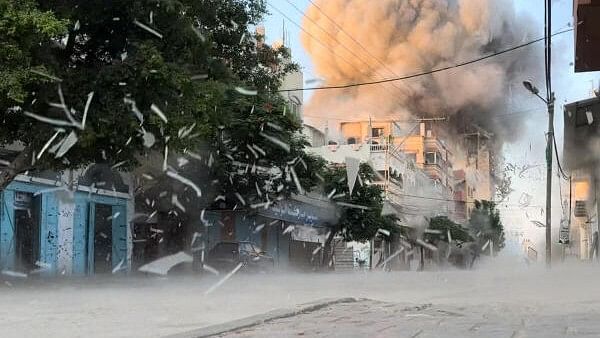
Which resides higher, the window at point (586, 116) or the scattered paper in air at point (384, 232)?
the window at point (586, 116)

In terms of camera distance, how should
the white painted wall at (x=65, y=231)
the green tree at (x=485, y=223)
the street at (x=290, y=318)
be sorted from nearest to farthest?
the street at (x=290, y=318), the white painted wall at (x=65, y=231), the green tree at (x=485, y=223)

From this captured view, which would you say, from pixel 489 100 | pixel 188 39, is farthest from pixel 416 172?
pixel 188 39

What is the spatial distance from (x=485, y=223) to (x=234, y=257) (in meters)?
50.4

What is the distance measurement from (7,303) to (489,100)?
34017 millimetres

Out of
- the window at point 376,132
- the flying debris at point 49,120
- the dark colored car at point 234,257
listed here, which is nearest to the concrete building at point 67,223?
the dark colored car at point 234,257

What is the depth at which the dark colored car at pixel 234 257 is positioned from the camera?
2023 centimetres

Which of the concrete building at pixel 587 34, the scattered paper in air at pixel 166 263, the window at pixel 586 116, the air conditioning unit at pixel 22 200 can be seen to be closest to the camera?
the concrete building at pixel 587 34

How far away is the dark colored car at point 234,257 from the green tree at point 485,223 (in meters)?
44.8

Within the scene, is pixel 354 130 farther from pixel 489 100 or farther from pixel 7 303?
pixel 7 303

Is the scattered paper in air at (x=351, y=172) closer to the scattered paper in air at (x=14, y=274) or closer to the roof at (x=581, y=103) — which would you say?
the roof at (x=581, y=103)

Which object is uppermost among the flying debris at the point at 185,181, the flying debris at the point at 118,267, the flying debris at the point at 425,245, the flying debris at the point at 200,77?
the flying debris at the point at 200,77

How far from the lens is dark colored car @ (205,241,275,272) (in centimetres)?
2023

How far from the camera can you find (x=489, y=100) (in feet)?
132

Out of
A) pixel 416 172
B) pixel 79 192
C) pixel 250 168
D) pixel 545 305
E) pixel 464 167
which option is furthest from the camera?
pixel 464 167
